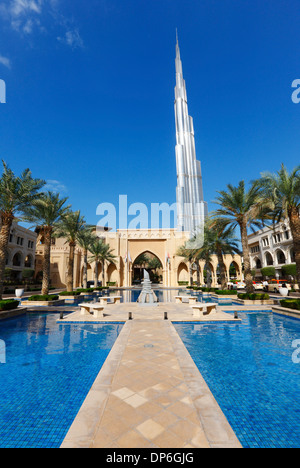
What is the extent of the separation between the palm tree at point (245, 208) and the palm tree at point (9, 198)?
42.4 ft

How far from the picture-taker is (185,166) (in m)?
175

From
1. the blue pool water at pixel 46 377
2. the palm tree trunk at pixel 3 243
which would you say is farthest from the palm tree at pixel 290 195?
the palm tree trunk at pixel 3 243

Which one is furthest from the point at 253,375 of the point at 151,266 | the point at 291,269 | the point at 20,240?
the point at 151,266

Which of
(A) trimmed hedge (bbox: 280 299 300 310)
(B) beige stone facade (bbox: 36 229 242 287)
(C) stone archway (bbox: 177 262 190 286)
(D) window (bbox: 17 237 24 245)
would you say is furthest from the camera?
(C) stone archway (bbox: 177 262 190 286)

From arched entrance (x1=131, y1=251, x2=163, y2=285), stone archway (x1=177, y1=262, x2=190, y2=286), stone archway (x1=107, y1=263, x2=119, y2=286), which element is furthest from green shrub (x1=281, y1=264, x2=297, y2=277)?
arched entrance (x1=131, y1=251, x2=163, y2=285)

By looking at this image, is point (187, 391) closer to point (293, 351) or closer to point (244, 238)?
point (293, 351)

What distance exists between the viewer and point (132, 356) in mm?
5270

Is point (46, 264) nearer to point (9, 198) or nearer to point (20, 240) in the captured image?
point (9, 198)

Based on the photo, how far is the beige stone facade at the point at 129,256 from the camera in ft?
125

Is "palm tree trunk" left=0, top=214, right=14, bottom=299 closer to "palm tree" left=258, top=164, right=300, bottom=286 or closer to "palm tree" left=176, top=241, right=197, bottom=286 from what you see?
"palm tree" left=258, top=164, right=300, bottom=286

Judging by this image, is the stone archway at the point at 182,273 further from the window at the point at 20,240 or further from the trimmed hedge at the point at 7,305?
the trimmed hedge at the point at 7,305

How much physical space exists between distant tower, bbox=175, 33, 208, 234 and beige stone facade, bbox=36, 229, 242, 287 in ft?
399

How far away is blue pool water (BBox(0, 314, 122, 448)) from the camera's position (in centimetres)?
320

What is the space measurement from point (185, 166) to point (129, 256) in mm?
151618
